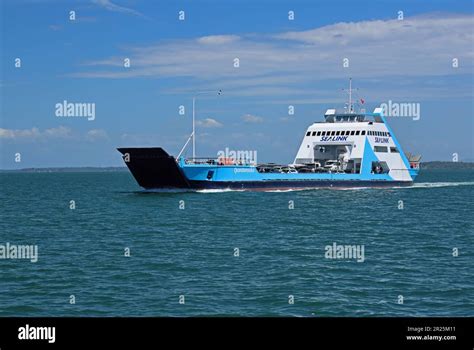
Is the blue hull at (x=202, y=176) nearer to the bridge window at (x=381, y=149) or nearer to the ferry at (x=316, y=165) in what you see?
the ferry at (x=316, y=165)

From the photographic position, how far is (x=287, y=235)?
31.7 m

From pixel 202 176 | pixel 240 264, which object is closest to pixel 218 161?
pixel 202 176

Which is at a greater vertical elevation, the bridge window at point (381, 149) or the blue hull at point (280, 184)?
the bridge window at point (381, 149)

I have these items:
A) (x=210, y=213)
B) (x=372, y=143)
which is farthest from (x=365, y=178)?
(x=210, y=213)

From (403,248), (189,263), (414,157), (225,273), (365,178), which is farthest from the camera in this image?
(414,157)

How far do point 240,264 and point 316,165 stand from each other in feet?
156

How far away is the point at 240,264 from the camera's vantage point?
22.7 meters

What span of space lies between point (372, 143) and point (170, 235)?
4159 cm

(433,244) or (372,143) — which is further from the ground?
(372,143)

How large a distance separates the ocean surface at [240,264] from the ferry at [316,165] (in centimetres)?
1080

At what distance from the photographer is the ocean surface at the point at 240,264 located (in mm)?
16516

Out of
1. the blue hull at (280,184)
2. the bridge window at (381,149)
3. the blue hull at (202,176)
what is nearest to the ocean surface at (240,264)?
the blue hull at (202,176)

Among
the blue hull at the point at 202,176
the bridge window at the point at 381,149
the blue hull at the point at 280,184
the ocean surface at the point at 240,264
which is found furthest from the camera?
the bridge window at the point at 381,149
